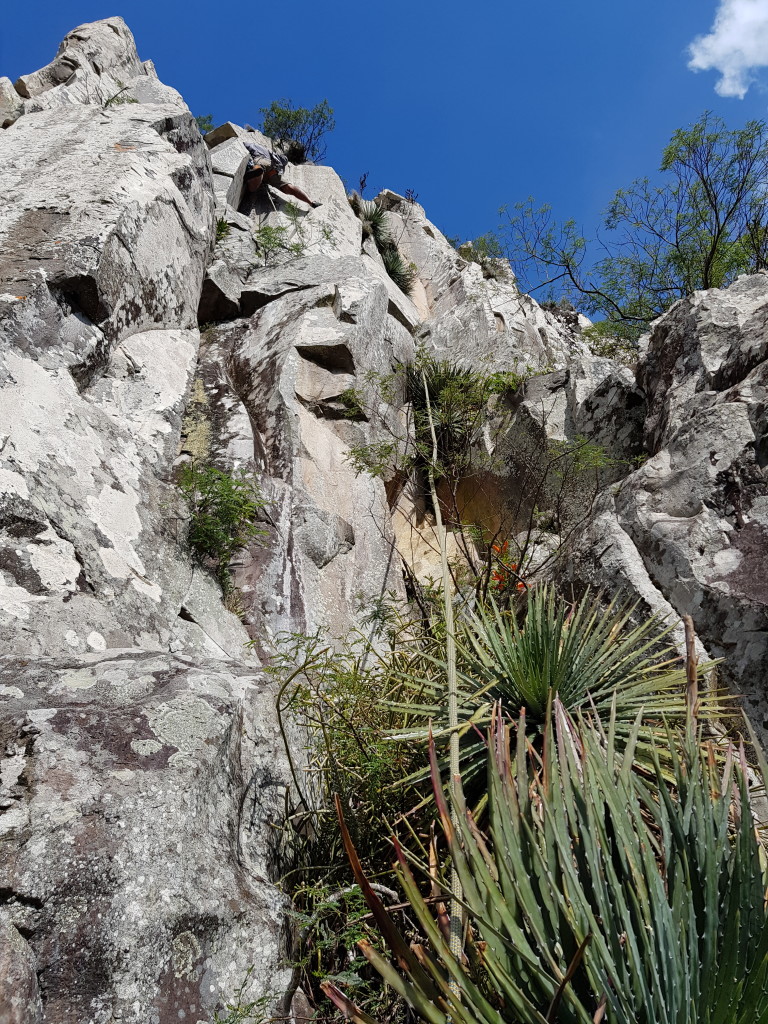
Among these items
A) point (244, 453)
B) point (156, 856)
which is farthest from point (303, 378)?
point (156, 856)

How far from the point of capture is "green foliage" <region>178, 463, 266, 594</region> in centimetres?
406

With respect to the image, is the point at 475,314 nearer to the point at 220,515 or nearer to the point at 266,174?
the point at 266,174

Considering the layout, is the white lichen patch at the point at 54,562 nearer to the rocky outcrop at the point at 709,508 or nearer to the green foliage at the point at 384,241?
the rocky outcrop at the point at 709,508

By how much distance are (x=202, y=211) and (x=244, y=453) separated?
3971mm

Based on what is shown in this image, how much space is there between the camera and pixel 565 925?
1.56 meters

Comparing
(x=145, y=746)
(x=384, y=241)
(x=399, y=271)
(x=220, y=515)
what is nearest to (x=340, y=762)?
(x=145, y=746)

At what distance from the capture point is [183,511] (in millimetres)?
4250

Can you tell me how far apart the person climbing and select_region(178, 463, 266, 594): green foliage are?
817 cm

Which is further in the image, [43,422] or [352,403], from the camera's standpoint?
[352,403]

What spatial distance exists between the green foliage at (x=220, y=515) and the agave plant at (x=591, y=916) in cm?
268

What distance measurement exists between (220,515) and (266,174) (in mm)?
9145

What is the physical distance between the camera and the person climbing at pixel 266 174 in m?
10.7

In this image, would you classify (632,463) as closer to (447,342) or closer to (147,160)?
(447,342)

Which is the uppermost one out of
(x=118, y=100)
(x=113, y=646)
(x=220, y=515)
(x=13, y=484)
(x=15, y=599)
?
(x=118, y=100)
